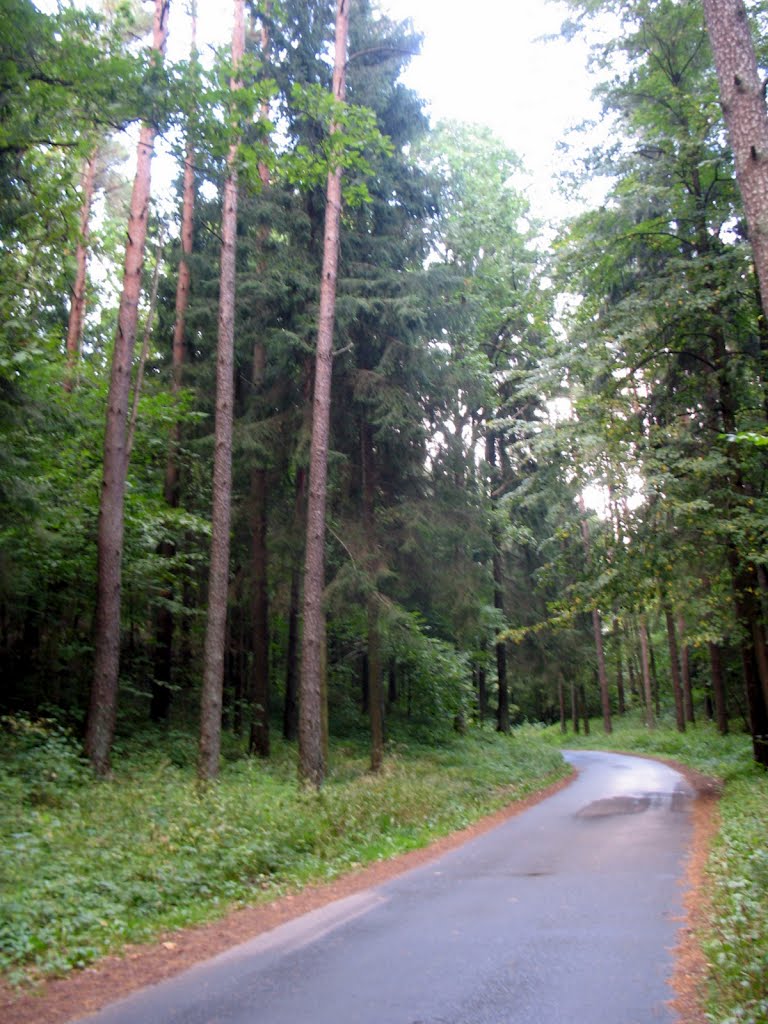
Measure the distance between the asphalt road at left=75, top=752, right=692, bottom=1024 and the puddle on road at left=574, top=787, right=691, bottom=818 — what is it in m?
4.04

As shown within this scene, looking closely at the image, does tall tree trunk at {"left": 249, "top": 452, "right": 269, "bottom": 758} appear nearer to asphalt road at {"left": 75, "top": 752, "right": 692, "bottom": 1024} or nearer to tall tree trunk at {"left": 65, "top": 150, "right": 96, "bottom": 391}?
tall tree trunk at {"left": 65, "top": 150, "right": 96, "bottom": 391}

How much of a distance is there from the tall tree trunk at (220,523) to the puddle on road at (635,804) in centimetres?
657

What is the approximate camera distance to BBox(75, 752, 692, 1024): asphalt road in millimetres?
4805

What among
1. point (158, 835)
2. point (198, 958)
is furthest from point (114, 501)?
point (198, 958)

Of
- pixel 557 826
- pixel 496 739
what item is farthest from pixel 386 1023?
pixel 496 739

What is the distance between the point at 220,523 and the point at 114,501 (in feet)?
6.18

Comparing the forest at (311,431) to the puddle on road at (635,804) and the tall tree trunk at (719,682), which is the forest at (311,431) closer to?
the puddle on road at (635,804)

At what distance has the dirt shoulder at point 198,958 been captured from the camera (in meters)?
5.02

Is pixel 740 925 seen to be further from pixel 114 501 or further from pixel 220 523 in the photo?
A: pixel 114 501

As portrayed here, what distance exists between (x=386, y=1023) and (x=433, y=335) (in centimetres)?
1521

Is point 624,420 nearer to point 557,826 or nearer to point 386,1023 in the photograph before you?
point 557,826

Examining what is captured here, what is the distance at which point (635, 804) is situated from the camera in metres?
15.1

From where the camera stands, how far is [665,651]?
50.8 m

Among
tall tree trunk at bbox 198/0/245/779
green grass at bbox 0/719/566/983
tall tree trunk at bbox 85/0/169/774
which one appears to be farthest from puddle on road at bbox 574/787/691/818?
tall tree trunk at bbox 85/0/169/774
